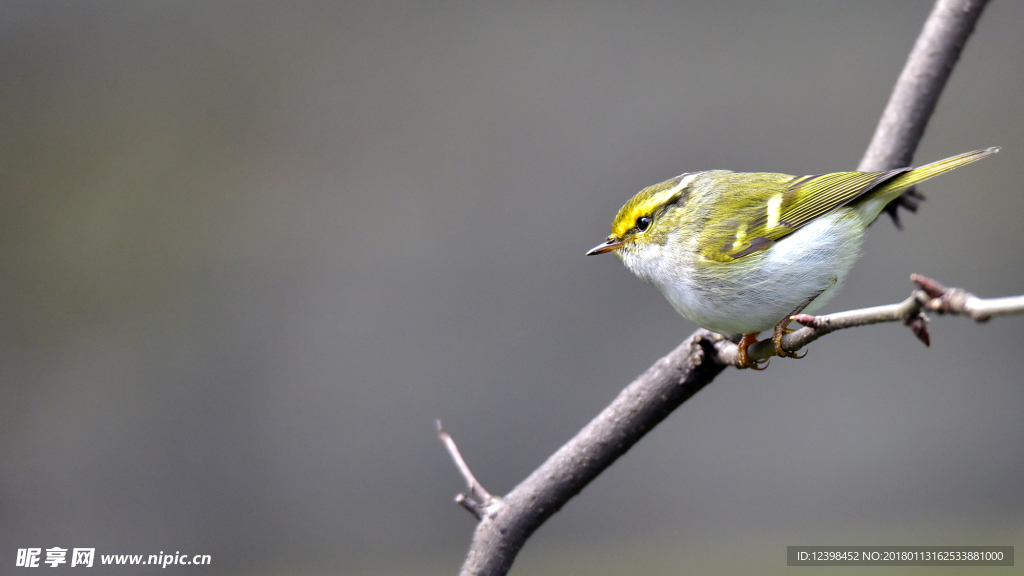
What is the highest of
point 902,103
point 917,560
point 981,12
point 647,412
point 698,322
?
point 981,12

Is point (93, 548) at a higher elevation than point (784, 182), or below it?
below

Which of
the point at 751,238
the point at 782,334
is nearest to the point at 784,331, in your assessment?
the point at 782,334

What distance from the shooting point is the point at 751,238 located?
183 cm

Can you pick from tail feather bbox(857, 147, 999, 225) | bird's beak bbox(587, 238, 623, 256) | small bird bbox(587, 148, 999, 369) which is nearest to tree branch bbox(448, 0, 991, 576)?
small bird bbox(587, 148, 999, 369)

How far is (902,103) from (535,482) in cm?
149

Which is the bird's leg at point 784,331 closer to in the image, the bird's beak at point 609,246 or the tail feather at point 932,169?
the tail feather at point 932,169

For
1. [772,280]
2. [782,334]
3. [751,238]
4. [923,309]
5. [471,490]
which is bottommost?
[471,490]

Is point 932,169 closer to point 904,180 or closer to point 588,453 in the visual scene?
point 904,180

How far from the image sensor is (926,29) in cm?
207

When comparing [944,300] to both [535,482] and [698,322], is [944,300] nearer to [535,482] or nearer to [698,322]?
[698,322]

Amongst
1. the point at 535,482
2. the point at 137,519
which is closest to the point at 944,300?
the point at 535,482

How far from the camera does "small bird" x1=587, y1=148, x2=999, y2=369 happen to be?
167cm

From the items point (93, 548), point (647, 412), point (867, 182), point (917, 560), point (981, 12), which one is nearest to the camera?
point (647, 412)

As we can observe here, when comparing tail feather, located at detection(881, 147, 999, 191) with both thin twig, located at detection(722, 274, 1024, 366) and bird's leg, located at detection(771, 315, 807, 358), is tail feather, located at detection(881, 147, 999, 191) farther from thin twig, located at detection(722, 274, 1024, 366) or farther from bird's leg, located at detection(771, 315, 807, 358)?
thin twig, located at detection(722, 274, 1024, 366)
